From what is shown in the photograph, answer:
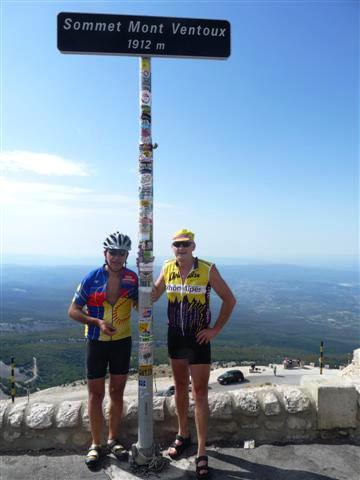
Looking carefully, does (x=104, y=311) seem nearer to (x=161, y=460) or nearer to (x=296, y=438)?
(x=161, y=460)

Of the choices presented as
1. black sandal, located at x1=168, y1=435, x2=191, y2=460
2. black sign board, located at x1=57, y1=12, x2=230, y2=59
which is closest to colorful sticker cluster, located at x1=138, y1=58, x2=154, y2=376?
black sign board, located at x1=57, y1=12, x2=230, y2=59

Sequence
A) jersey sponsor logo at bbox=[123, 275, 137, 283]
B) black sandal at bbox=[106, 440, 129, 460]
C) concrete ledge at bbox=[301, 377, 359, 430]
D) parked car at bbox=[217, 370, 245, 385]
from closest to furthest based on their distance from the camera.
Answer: black sandal at bbox=[106, 440, 129, 460] < jersey sponsor logo at bbox=[123, 275, 137, 283] < concrete ledge at bbox=[301, 377, 359, 430] < parked car at bbox=[217, 370, 245, 385]

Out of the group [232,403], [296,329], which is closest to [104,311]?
[232,403]

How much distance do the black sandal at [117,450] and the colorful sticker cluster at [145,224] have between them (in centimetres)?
72

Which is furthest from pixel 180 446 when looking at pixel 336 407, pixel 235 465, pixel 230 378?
pixel 230 378

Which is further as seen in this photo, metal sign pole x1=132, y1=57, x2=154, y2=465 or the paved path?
metal sign pole x1=132, y1=57, x2=154, y2=465

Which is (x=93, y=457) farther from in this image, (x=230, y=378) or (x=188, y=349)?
(x=230, y=378)

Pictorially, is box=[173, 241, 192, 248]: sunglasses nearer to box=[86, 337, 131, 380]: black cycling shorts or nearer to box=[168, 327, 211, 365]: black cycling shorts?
box=[168, 327, 211, 365]: black cycling shorts

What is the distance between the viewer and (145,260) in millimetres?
3916

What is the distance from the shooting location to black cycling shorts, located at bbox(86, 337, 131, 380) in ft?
13.1

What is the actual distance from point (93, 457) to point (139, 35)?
4.35 meters

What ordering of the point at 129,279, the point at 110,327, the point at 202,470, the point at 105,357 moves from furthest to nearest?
1. the point at 129,279
2. the point at 105,357
3. the point at 110,327
4. the point at 202,470

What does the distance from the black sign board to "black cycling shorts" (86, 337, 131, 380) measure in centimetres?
305

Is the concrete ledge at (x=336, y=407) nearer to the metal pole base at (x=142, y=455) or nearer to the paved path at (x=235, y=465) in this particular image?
A: the paved path at (x=235, y=465)
